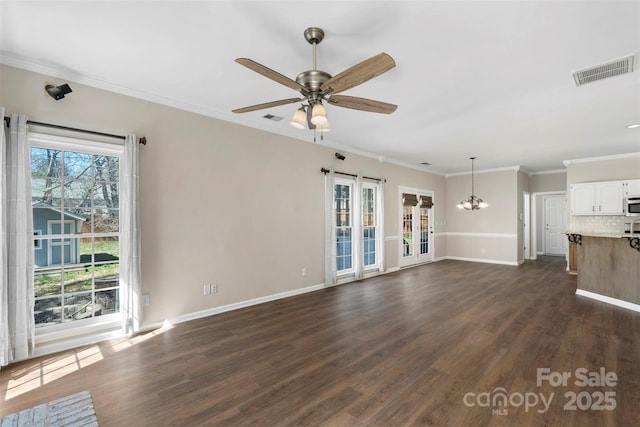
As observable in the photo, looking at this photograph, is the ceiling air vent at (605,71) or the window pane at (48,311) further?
the window pane at (48,311)

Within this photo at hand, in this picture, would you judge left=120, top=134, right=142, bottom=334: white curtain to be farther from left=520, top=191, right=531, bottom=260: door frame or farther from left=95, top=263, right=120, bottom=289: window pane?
left=520, top=191, right=531, bottom=260: door frame

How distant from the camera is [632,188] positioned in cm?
632

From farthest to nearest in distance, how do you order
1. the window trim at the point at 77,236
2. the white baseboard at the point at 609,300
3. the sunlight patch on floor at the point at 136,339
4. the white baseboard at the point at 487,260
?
the white baseboard at the point at 487,260 → the white baseboard at the point at 609,300 → the sunlight patch on floor at the point at 136,339 → the window trim at the point at 77,236

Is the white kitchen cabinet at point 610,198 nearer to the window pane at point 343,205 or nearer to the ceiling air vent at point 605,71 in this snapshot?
the ceiling air vent at point 605,71

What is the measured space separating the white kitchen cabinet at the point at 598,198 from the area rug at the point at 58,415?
9516mm

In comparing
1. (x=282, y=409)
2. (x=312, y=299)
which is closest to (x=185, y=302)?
(x=312, y=299)

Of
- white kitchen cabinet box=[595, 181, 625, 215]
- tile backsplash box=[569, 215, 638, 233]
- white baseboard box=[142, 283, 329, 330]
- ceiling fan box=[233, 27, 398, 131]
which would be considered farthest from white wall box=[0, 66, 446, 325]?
tile backsplash box=[569, 215, 638, 233]

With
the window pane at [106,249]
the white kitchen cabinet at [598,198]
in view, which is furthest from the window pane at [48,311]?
the white kitchen cabinet at [598,198]

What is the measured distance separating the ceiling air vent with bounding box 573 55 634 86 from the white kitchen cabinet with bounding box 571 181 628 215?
5148 millimetres

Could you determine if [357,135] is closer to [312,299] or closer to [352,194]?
[352,194]

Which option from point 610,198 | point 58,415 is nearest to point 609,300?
point 610,198

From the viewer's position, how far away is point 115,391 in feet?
7.67

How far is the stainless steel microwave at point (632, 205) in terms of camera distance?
6.12 meters

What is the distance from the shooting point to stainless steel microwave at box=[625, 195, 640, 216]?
612 cm
